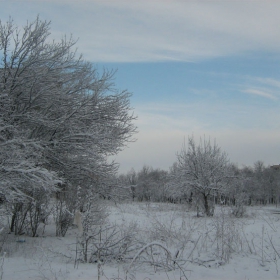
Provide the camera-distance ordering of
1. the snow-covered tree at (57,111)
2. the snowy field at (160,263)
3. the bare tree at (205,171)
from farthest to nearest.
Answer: the bare tree at (205,171) < the snow-covered tree at (57,111) < the snowy field at (160,263)

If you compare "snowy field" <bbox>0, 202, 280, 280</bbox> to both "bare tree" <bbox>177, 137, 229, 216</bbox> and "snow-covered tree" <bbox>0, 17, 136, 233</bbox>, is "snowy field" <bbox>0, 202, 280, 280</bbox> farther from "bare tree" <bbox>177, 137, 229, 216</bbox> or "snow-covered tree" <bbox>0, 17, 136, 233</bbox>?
"bare tree" <bbox>177, 137, 229, 216</bbox>

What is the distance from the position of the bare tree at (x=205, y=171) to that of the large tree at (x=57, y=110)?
405 inches

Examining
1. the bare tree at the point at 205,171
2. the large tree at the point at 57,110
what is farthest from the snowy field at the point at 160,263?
the bare tree at the point at 205,171

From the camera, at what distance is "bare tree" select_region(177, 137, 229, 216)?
21.4m

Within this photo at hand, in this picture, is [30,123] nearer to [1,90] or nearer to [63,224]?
[1,90]

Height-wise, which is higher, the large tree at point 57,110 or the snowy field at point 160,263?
the large tree at point 57,110

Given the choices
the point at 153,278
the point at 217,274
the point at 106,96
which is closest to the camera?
the point at 153,278

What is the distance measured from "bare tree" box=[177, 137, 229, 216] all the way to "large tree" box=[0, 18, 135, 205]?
1028 centimetres

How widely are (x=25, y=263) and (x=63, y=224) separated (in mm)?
4834

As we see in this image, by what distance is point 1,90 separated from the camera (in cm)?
1009

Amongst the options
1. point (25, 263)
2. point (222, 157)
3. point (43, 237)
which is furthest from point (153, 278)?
point (222, 157)

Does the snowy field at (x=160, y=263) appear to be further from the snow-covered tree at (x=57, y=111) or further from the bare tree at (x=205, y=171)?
the bare tree at (x=205, y=171)

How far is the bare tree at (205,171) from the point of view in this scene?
21406 mm

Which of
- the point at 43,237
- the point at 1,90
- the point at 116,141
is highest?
the point at 1,90
